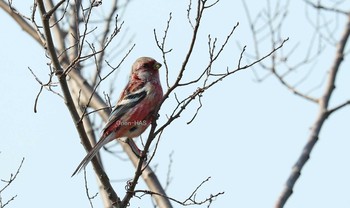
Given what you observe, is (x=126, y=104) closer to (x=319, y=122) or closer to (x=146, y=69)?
(x=146, y=69)

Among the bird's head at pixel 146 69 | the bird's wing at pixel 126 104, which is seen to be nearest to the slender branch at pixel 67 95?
the bird's wing at pixel 126 104

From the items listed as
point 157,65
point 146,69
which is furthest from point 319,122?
point 146,69

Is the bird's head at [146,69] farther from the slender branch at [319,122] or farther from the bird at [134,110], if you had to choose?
the slender branch at [319,122]

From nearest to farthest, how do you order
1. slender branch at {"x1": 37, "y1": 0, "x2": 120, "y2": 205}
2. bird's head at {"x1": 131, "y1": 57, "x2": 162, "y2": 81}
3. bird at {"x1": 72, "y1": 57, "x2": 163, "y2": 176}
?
slender branch at {"x1": 37, "y1": 0, "x2": 120, "y2": 205} < bird at {"x1": 72, "y1": 57, "x2": 163, "y2": 176} < bird's head at {"x1": 131, "y1": 57, "x2": 162, "y2": 81}

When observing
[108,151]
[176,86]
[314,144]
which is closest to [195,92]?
[176,86]

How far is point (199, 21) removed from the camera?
6.14m

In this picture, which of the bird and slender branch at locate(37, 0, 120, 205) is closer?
slender branch at locate(37, 0, 120, 205)

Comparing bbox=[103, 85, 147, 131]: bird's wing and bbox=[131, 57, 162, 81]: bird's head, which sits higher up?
bbox=[131, 57, 162, 81]: bird's head

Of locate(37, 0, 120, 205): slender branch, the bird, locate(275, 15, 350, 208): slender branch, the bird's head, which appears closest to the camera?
locate(37, 0, 120, 205): slender branch

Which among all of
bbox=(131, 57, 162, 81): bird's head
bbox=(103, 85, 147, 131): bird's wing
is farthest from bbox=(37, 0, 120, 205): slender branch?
bbox=(131, 57, 162, 81): bird's head

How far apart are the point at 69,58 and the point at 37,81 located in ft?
14.0

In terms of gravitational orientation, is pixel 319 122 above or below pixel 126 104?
below

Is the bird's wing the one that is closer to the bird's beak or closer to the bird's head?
the bird's head

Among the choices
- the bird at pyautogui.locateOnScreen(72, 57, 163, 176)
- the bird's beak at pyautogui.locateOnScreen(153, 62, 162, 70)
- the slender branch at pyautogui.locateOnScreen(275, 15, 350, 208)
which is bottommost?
the slender branch at pyautogui.locateOnScreen(275, 15, 350, 208)
